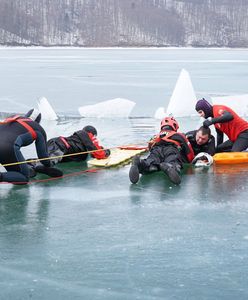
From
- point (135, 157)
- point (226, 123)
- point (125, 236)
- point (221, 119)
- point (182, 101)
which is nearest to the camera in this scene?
point (125, 236)

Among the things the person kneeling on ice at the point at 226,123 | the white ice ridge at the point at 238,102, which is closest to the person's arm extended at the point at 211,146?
the person kneeling on ice at the point at 226,123

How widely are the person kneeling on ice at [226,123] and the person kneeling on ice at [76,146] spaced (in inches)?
50.4

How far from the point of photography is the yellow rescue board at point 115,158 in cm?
702

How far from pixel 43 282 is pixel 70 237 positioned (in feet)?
2.72

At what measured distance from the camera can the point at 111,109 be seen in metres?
12.2

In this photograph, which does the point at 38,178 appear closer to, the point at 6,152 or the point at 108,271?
the point at 6,152

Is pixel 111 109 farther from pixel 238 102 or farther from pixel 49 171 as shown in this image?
pixel 49 171

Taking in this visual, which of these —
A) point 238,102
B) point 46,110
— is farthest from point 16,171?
point 238,102

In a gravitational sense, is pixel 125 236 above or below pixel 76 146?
below

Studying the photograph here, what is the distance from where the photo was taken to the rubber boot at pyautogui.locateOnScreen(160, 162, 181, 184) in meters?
5.95

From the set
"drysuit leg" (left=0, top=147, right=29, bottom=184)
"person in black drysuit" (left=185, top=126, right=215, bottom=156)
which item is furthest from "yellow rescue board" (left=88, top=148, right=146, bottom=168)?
"drysuit leg" (left=0, top=147, right=29, bottom=184)

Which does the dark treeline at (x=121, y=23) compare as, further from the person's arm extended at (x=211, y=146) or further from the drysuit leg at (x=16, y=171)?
the drysuit leg at (x=16, y=171)

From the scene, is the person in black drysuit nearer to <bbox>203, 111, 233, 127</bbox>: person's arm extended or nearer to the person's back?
<bbox>203, 111, 233, 127</bbox>: person's arm extended

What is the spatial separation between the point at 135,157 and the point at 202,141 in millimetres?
1239
